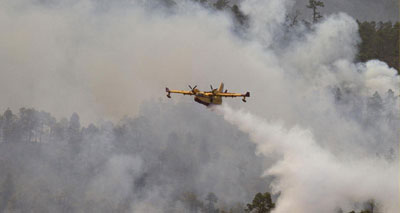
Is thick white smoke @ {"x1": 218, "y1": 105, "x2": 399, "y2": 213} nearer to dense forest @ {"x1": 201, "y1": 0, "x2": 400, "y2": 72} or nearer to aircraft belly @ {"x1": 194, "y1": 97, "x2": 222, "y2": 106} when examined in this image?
aircraft belly @ {"x1": 194, "y1": 97, "x2": 222, "y2": 106}

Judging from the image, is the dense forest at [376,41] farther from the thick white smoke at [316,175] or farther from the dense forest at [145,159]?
the thick white smoke at [316,175]

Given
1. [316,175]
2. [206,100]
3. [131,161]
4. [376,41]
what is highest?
[376,41]

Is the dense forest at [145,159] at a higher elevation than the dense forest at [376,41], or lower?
lower

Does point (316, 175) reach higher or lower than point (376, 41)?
lower

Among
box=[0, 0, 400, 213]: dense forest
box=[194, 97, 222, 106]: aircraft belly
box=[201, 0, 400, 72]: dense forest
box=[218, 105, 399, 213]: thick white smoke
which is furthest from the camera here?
box=[201, 0, 400, 72]: dense forest

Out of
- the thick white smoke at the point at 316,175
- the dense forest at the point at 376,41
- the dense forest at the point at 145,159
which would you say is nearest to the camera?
the thick white smoke at the point at 316,175

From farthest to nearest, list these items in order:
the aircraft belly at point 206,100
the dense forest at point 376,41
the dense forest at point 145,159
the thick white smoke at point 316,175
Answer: the dense forest at point 376,41, the dense forest at point 145,159, the thick white smoke at point 316,175, the aircraft belly at point 206,100

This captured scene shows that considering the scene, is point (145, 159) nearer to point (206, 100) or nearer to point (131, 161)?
point (131, 161)

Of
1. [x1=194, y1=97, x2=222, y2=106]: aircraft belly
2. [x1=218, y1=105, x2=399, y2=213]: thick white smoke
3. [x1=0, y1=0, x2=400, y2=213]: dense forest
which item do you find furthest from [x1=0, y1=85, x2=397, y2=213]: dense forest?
[x1=194, y1=97, x2=222, y2=106]: aircraft belly

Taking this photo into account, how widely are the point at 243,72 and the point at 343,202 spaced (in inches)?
1579

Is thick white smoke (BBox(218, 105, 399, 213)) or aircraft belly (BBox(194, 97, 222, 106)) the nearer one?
aircraft belly (BBox(194, 97, 222, 106))

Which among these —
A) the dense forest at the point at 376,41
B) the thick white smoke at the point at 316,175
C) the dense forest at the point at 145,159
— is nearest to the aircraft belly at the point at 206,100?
the thick white smoke at the point at 316,175

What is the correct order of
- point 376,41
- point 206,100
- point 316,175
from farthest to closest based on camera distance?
point 376,41 < point 316,175 < point 206,100

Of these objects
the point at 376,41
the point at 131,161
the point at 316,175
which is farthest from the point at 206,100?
the point at 376,41
